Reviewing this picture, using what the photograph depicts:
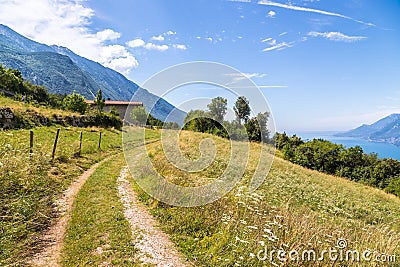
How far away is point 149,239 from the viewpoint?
7.05m

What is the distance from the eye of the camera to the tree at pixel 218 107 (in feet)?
32.6

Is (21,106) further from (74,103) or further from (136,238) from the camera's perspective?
(74,103)

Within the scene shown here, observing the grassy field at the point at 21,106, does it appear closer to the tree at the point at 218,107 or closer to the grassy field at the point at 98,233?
the grassy field at the point at 98,233

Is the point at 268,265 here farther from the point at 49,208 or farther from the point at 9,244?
the point at 49,208

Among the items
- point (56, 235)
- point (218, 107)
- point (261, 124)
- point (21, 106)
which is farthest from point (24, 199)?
point (21, 106)

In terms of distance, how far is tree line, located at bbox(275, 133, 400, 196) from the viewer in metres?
45.1

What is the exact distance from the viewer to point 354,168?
48.1 metres

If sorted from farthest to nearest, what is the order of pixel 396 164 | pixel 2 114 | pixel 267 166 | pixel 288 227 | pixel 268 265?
pixel 396 164 < pixel 267 166 < pixel 2 114 < pixel 288 227 < pixel 268 265

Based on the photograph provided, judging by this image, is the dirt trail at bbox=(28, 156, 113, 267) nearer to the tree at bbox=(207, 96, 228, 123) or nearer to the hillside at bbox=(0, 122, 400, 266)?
the hillside at bbox=(0, 122, 400, 266)

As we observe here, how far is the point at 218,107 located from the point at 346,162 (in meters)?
48.1

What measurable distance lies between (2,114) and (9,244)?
753 inches

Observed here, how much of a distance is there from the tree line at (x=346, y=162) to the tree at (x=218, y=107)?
4116 cm

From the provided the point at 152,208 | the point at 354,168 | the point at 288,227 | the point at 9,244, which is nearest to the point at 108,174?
the point at 152,208

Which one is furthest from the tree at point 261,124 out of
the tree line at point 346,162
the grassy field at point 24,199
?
the tree line at point 346,162
